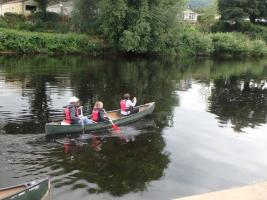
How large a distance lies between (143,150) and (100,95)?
1313 cm

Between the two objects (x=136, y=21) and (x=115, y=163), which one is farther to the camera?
(x=136, y=21)

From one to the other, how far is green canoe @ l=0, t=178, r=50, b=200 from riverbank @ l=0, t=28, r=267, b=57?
50754 millimetres

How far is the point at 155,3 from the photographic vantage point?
6256 centimetres

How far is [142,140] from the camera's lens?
69.3ft

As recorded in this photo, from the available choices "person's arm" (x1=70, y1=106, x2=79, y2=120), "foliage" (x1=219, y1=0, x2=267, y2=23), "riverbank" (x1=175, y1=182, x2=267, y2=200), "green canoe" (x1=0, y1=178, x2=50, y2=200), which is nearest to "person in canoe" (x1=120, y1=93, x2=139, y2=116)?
"person's arm" (x1=70, y1=106, x2=79, y2=120)

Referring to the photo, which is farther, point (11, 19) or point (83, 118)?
point (11, 19)

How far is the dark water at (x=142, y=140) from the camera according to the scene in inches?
622

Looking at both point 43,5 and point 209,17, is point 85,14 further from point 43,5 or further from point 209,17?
point 209,17

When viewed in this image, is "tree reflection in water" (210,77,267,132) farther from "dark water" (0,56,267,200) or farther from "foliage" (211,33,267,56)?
"foliage" (211,33,267,56)

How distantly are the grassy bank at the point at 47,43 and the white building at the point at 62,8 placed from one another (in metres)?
12.8

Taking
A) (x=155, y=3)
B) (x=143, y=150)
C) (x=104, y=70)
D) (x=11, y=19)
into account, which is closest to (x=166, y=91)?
(x=104, y=70)

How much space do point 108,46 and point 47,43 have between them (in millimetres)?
9061

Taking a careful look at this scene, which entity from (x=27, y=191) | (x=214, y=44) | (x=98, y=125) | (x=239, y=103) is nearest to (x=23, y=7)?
(x=214, y=44)

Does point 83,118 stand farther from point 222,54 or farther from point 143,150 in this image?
point 222,54
